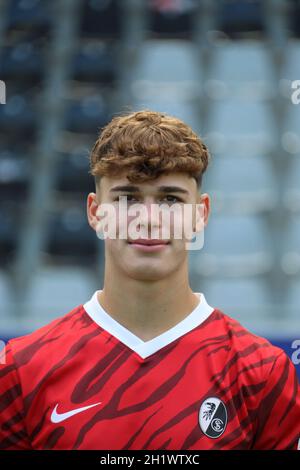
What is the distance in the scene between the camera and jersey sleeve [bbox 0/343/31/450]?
1328 mm

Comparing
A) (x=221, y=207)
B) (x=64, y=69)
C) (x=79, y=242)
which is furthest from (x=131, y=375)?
(x=64, y=69)

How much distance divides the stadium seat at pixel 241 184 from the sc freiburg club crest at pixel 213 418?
4.07 meters

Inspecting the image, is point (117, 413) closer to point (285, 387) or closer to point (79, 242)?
point (285, 387)

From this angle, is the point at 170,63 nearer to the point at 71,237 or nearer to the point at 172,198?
the point at 71,237

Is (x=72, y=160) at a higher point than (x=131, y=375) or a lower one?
higher

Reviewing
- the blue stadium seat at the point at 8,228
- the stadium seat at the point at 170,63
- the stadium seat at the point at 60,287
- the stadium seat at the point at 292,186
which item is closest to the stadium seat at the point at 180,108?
the stadium seat at the point at 170,63

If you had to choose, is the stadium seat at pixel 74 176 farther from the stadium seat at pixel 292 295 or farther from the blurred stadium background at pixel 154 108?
the stadium seat at pixel 292 295

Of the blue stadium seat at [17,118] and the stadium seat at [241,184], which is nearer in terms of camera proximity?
the stadium seat at [241,184]

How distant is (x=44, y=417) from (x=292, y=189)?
14.3ft

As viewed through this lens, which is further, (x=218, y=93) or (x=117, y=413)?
(x=218, y=93)

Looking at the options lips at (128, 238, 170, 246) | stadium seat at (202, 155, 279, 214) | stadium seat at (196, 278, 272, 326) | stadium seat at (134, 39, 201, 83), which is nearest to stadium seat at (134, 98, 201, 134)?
stadium seat at (134, 39, 201, 83)

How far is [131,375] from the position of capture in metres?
1.34

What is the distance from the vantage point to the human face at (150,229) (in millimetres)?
1287
